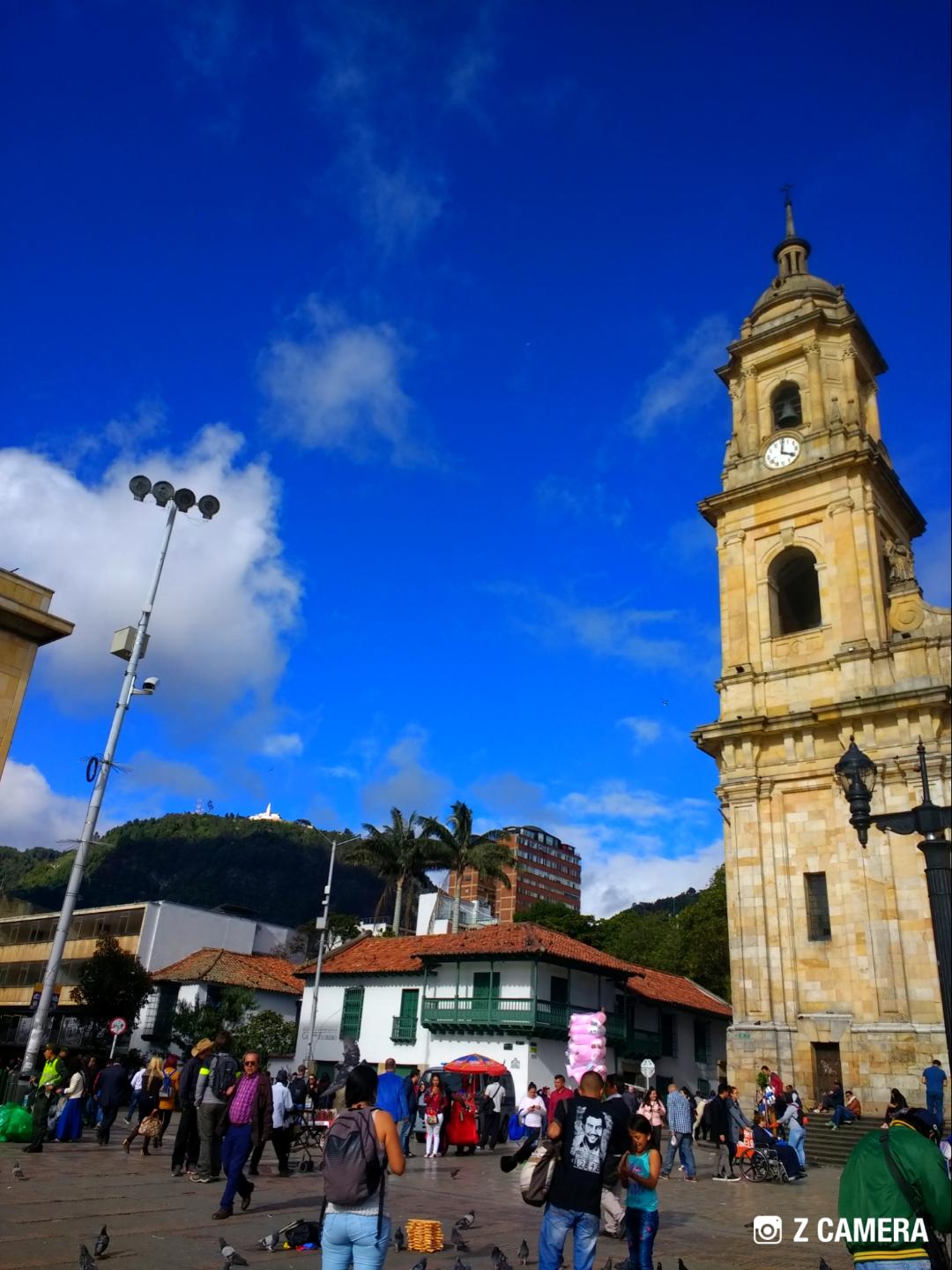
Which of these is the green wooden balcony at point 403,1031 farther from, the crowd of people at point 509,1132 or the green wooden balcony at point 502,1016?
the crowd of people at point 509,1132

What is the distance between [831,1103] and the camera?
2084 centimetres

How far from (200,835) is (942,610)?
118 m

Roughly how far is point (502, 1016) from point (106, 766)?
1891 cm

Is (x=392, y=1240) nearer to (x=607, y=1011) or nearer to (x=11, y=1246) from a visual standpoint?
(x=11, y=1246)

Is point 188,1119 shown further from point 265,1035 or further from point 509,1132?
point 265,1035

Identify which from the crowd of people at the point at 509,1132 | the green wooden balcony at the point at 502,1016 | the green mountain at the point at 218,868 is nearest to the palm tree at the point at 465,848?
the green wooden balcony at the point at 502,1016

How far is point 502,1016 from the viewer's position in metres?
32.1

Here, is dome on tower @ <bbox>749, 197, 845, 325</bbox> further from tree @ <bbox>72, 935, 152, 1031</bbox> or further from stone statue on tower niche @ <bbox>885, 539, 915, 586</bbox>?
tree @ <bbox>72, 935, 152, 1031</bbox>

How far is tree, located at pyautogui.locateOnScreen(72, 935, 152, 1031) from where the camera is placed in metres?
36.3

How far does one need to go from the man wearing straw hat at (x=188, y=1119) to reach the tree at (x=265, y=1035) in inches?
968

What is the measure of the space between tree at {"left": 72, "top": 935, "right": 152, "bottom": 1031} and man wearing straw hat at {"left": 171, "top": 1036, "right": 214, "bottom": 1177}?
86.1 ft

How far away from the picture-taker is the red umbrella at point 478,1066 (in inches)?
1140

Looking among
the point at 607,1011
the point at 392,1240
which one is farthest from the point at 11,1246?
the point at 607,1011

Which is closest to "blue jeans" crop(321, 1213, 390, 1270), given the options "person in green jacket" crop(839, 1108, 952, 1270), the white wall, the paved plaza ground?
"person in green jacket" crop(839, 1108, 952, 1270)
